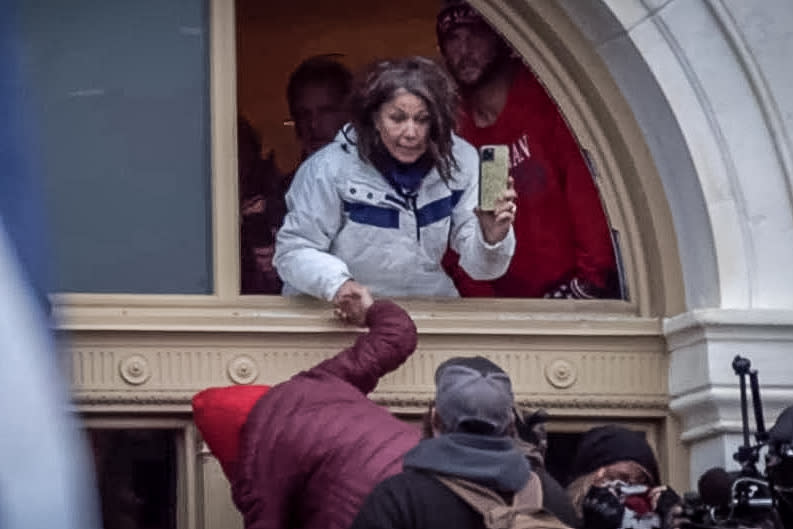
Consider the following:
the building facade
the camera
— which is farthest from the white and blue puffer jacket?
the camera

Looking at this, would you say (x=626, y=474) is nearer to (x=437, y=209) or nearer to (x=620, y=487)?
(x=620, y=487)

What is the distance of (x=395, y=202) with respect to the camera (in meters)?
8.51

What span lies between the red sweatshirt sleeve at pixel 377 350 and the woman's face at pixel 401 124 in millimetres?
561

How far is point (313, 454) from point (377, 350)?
0.81 metres

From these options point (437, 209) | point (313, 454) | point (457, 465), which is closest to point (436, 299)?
point (437, 209)

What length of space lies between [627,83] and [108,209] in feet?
5.68

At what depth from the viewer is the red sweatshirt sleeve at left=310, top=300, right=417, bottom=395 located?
26.0 ft

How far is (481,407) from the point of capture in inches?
237

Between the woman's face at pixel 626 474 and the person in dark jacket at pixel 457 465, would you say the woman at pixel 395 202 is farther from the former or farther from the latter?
the person in dark jacket at pixel 457 465

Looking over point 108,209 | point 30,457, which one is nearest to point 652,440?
point 108,209

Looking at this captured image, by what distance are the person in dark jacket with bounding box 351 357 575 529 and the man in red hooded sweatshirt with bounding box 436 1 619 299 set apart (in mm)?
2549

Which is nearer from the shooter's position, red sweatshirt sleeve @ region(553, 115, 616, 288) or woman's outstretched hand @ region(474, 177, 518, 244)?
woman's outstretched hand @ region(474, 177, 518, 244)

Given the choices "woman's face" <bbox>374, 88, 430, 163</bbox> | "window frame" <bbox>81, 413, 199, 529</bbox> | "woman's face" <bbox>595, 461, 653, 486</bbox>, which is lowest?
"woman's face" <bbox>595, 461, 653, 486</bbox>

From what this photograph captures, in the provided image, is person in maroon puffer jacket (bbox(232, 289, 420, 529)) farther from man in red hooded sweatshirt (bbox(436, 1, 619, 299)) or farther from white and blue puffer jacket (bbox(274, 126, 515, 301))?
man in red hooded sweatshirt (bbox(436, 1, 619, 299))
